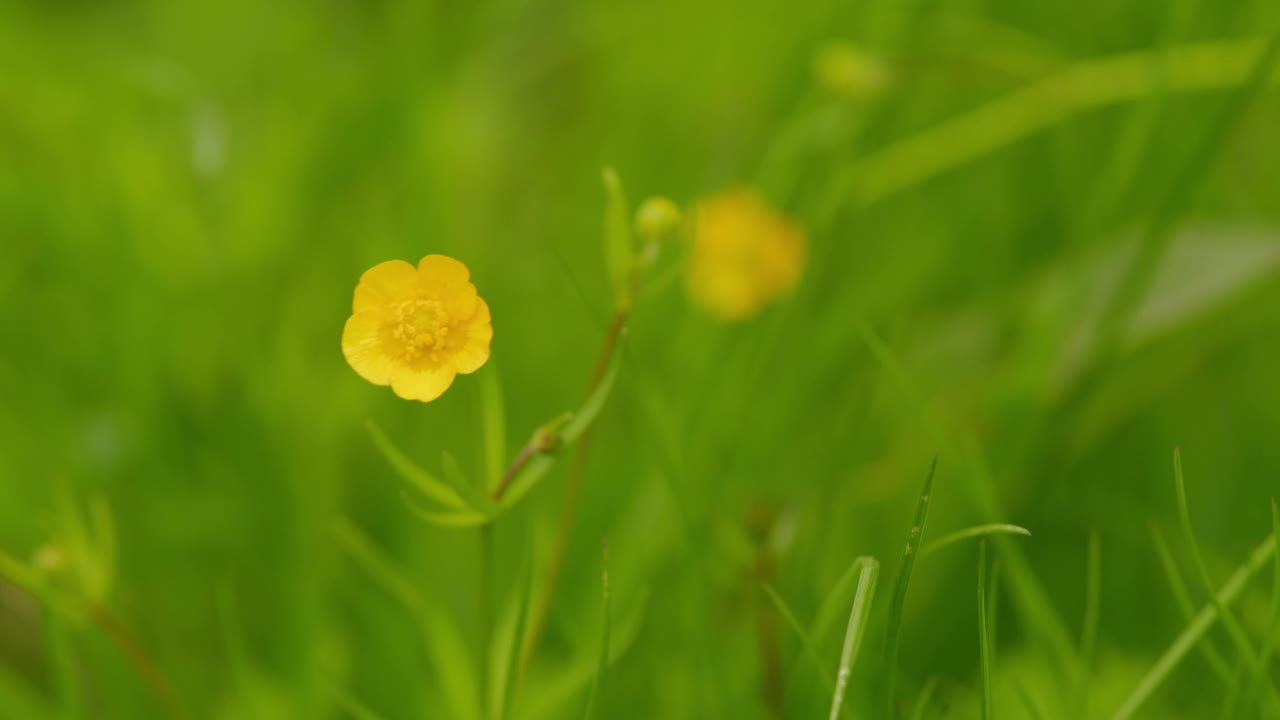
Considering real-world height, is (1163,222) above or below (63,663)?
above

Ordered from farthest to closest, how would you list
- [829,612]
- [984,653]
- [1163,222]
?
[1163,222], [829,612], [984,653]

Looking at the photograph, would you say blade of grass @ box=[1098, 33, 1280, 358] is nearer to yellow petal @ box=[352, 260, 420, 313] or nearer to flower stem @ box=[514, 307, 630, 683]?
flower stem @ box=[514, 307, 630, 683]

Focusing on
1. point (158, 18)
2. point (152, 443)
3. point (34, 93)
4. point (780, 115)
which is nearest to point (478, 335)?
point (152, 443)

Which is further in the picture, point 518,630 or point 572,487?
point 572,487

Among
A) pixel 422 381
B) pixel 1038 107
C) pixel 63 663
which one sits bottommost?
pixel 63 663

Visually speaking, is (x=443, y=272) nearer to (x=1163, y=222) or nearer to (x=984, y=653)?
(x=984, y=653)

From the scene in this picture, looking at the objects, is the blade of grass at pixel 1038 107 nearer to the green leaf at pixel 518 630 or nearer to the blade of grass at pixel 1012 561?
the blade of grass at pixel 1012 561

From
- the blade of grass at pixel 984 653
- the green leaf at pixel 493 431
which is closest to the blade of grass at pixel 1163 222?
the blade of grass at pixel 984 653

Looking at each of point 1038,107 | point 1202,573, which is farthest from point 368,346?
point 1038,107
